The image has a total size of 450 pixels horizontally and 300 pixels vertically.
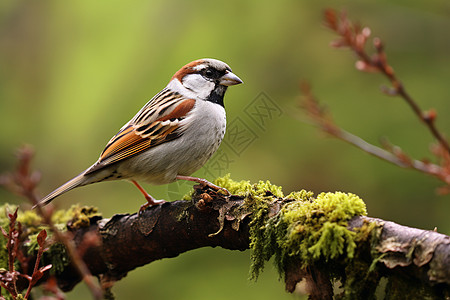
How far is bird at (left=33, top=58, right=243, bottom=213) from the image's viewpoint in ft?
12.2

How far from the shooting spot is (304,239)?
2.15 meters

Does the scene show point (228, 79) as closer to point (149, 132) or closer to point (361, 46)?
point (149, 132)

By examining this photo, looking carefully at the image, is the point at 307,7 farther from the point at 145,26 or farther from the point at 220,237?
the point at 220,237

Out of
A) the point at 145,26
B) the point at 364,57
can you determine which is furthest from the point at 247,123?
the point at 364,57

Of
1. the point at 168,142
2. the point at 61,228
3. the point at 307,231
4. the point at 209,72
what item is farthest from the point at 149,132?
the point at 307,231

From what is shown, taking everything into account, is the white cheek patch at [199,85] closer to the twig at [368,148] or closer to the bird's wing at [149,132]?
the bird's wing at [149,132]

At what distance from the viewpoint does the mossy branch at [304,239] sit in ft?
6.05

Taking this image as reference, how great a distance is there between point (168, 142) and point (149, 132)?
0.21 m

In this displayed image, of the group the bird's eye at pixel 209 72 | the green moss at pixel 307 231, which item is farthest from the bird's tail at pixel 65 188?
the green moss at pixel 307 231

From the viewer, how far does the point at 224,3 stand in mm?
5602

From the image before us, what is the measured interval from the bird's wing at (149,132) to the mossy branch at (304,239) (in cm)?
74

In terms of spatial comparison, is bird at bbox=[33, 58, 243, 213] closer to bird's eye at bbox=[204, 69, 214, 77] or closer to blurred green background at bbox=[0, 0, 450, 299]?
bird's eye at bbox=[204, 69, 214, 77]

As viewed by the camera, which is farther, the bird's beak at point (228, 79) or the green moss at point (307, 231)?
the bird's beak at point (228, 79)

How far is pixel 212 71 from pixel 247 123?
998 millimetres
